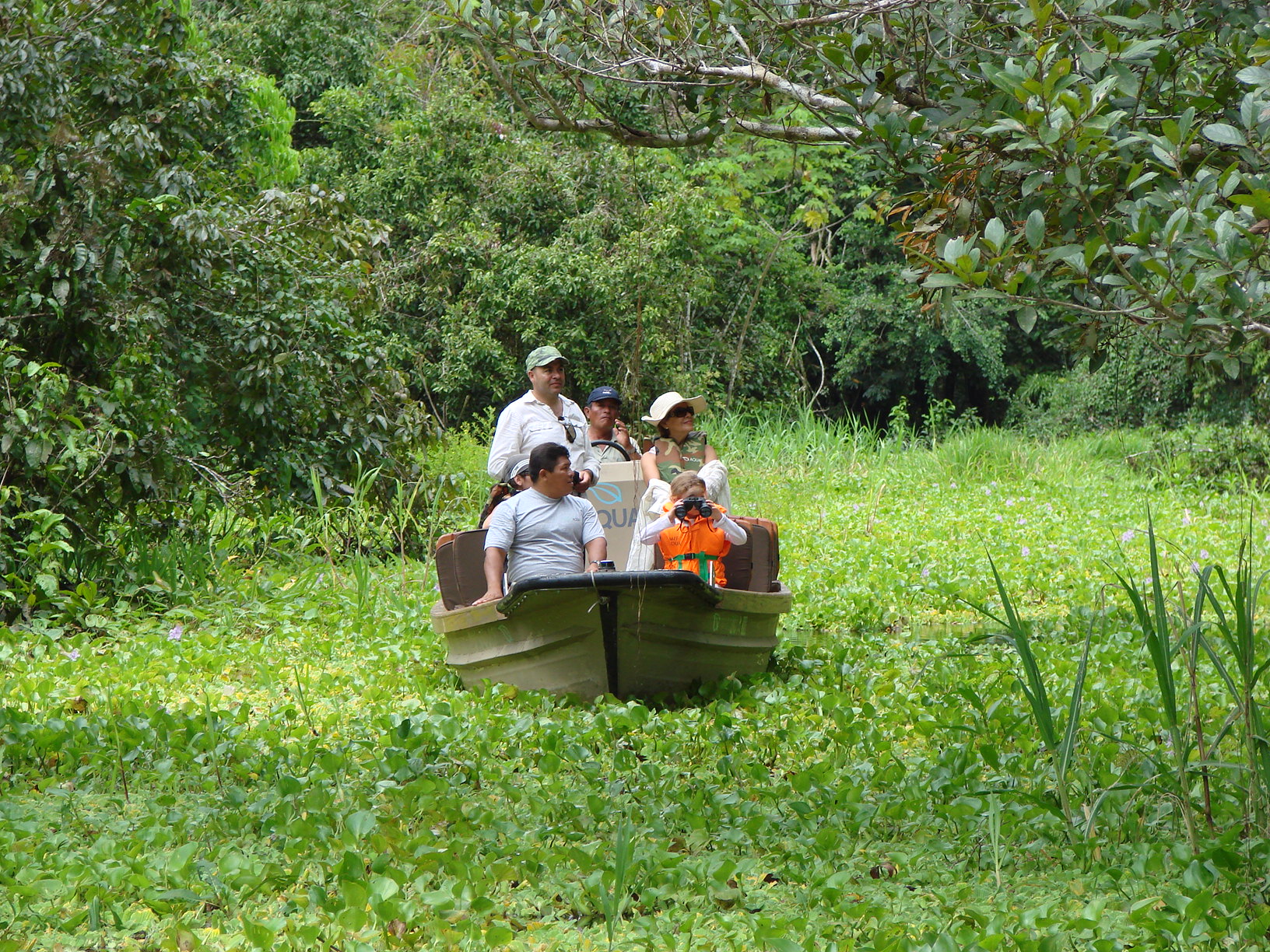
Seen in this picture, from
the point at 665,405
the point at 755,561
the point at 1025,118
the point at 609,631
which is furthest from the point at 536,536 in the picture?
the point at 1025,118

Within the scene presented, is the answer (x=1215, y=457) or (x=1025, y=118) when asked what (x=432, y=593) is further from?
(x=1215, y=457)

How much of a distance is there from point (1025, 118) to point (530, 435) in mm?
4158

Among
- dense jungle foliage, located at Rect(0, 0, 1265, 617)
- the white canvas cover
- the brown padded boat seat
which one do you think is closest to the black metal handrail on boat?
the brown padded boat seat

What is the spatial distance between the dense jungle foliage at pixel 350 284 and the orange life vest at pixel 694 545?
0.84m

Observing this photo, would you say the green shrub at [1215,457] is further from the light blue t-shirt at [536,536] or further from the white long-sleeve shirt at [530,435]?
the light blue t-shirt at [536,536]

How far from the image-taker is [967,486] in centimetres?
1528

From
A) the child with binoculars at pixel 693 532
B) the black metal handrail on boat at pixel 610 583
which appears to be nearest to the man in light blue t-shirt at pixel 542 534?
the child with binoculars at pixel 693 532

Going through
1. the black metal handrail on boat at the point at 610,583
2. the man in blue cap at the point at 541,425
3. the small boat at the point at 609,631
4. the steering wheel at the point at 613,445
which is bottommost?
the small boat at the point at 609,631

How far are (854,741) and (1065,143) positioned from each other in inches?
99.6

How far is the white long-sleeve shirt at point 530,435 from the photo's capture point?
23.5 ft

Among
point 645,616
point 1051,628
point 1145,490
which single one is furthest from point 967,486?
point 645,616

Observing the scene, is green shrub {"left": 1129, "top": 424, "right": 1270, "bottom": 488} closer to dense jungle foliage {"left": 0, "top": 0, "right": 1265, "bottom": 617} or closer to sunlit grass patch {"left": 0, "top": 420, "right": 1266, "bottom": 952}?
dense jungle foliage {"left": 0, "top": 0, "right": 1265, "bottom": 617}

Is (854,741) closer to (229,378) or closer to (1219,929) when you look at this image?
(1219,929)

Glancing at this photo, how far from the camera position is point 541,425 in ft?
23.7
